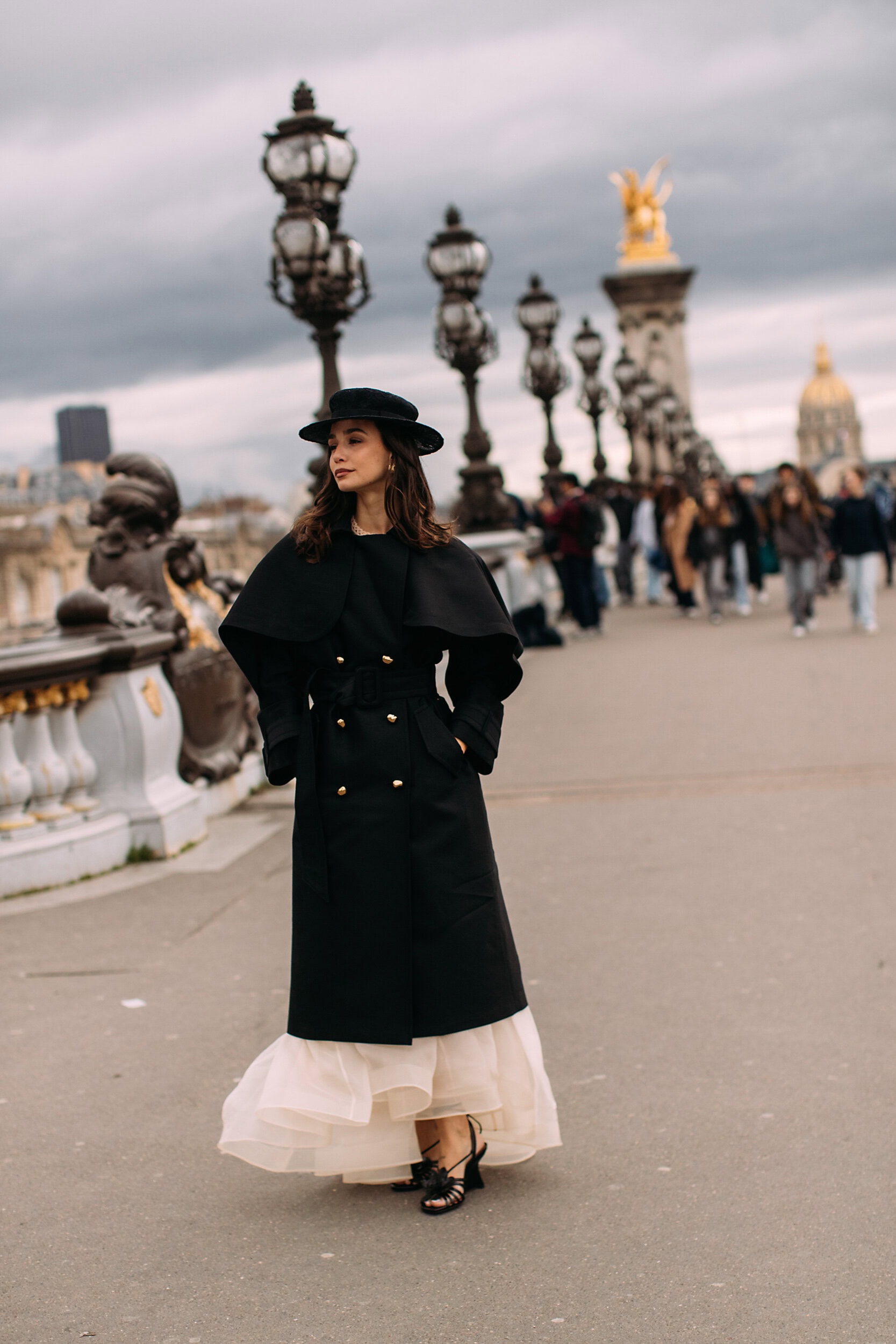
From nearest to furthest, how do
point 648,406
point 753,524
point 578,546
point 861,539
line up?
point 861,539, point 578,546, point 753,524, point 648,406

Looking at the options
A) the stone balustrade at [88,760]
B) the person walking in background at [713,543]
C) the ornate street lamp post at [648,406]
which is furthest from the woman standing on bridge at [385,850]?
the ornate street lamp post at [648,406]

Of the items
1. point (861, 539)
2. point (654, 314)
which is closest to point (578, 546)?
point (861, 539)

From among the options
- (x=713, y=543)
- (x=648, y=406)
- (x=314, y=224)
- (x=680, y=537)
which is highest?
(x=648, y=406)

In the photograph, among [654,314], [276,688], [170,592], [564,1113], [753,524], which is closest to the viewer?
[276,688]

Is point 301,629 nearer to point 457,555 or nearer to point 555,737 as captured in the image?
point 457,555

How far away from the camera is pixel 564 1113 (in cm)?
444

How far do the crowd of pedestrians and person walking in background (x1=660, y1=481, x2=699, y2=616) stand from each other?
0.07ft

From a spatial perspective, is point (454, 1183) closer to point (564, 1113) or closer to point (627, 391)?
point (564, 1113)

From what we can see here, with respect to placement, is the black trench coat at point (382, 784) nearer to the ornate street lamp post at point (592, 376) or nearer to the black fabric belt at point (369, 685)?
the black fabric belt at point (369, 685)

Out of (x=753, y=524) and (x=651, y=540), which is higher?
(x=753, y=524)

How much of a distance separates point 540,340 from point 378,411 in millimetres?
20224

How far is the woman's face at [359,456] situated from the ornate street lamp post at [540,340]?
65.7 feet

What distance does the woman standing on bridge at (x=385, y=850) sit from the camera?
378 cm

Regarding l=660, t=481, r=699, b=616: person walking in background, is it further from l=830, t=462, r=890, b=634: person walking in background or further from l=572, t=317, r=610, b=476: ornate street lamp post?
l=572, t=317, r=610, b=476: ornate street lamp post
